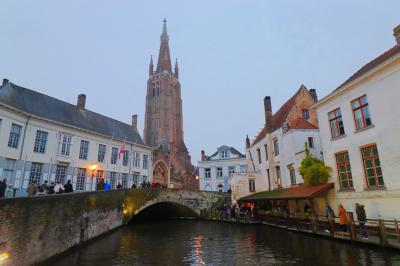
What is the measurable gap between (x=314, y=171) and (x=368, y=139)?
4.15m

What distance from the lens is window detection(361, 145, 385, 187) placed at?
12.6 metres

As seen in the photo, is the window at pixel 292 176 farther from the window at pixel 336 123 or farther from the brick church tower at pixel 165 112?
the brick church tower at pixel 165 112

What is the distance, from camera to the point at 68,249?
1222cm

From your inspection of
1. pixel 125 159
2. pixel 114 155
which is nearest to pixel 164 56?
pixel 125 159

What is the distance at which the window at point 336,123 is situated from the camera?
1524 centimetres

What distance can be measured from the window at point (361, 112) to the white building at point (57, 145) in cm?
2060

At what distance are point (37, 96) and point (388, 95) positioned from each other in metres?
26.9

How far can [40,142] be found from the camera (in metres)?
21.5

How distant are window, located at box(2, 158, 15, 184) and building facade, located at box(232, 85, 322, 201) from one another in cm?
2005

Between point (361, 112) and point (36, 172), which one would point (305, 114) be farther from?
point (36, 172)

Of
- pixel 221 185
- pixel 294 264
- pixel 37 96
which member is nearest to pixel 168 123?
pixel 221 185

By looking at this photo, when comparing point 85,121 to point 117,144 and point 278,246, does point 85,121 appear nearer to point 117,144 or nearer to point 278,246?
point 117,144

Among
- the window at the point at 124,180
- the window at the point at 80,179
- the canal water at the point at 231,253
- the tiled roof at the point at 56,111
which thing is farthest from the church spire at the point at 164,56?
the canal water at the point at 231,253

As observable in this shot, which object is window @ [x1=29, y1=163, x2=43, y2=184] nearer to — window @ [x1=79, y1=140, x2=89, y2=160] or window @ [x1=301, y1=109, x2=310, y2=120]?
window @ [x1=79, y1=140, x2=89, y2=160]
